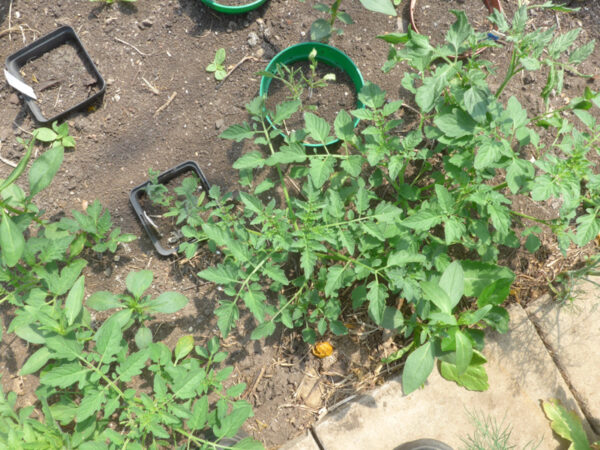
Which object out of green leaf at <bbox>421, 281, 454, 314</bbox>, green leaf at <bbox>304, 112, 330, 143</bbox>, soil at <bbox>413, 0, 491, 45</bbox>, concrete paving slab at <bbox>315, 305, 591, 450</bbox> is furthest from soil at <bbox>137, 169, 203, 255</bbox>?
soil at <bbox>413, 0, 491, 45</bbox>

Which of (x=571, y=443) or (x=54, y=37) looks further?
(x=54, y=37)

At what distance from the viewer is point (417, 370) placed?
1.88 m

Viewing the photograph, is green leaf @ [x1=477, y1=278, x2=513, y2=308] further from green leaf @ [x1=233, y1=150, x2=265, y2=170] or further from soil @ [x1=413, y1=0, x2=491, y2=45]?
soil @ [x1=413, y1=0, x2=491, y2=45]

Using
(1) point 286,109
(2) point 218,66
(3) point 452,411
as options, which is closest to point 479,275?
(3) point 452,411

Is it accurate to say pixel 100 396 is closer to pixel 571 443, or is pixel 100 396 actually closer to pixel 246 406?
pixel 246 406

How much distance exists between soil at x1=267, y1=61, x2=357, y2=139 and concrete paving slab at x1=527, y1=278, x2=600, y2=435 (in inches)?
63.1

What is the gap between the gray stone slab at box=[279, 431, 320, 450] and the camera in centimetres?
242

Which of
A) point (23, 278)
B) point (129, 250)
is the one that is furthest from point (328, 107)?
point (23, 278)

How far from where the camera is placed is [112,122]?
2.65m

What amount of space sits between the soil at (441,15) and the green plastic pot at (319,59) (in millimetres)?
534

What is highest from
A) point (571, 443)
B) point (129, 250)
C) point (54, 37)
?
point (54, 37)

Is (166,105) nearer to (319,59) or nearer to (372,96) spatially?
(319,59)

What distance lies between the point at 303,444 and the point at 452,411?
0.83 m

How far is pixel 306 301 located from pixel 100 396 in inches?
40.3
